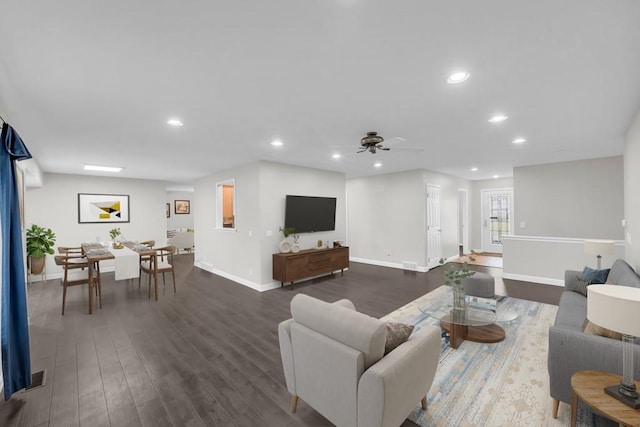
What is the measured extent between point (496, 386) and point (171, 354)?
3.18 meters

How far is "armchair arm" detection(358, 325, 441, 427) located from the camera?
4.96 ft

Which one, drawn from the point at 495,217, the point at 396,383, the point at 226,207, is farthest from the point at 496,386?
the point at 495,217

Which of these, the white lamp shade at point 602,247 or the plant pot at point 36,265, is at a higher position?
the white lamp shade at point 602,247

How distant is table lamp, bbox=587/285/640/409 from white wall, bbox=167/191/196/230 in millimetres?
12648

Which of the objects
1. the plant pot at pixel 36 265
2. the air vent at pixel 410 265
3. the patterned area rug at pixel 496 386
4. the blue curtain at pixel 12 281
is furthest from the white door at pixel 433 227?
the plant pot at pixel 36 265

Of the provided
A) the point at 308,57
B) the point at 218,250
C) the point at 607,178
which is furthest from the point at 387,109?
the point at 607,178

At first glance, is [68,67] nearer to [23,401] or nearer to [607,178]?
[23,401]

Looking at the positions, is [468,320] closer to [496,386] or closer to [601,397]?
[496,386]

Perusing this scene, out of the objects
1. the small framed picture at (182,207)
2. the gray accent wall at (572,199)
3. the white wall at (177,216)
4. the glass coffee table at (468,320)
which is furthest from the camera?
the small framed picture at (182,207)

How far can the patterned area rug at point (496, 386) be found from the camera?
1.99 metres

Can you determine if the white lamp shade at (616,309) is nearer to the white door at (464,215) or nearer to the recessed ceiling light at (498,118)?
the recessed ceiling light at (498,118)

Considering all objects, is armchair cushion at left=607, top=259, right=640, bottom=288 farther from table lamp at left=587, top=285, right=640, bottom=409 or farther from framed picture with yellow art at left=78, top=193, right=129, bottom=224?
framed picture with yellow art at left=78, top=193, right=129, bottom=224

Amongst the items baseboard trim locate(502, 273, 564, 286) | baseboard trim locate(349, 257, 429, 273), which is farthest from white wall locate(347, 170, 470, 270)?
baseboard trim locate(502, 273, 564, 286)

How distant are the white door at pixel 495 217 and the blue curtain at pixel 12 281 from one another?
1079cm
